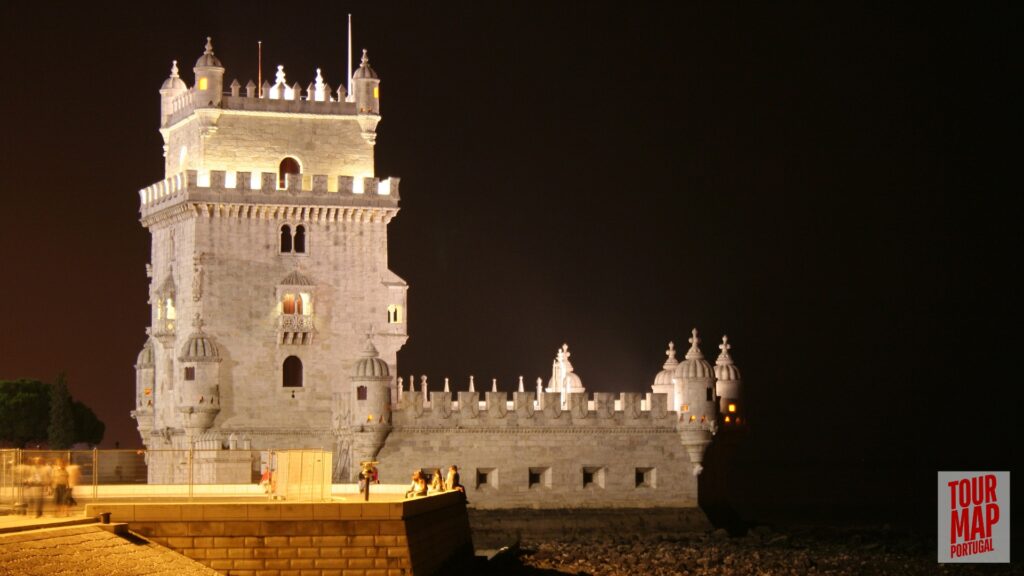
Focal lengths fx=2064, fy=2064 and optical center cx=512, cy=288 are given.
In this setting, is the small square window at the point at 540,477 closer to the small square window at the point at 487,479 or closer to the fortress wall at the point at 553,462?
the fortress wall at the point at 553,462

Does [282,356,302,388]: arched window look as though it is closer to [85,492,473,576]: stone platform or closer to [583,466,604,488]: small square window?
[583,466,604,488]: small square window

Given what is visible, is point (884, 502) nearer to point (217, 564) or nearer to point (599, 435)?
point (599, 435)

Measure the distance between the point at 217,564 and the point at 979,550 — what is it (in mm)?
34957

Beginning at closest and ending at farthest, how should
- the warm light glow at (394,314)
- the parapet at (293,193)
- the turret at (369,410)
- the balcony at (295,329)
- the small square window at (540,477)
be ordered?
1. the turret at (369,410)
2. the small square window at (540,477)
3. the balcony at (295,329)
4. the parapet at (293,193)
5. the warm light glow at (394,314)

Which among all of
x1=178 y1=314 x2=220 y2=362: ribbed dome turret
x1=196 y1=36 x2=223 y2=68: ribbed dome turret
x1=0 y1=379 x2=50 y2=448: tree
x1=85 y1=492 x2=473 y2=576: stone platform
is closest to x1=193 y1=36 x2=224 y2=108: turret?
x1=196 y1=36 x2=223 y2=68: ribbed dome turret

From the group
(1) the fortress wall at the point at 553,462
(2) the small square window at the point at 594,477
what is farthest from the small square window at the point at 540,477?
(2) the small square window at the point at 594,477

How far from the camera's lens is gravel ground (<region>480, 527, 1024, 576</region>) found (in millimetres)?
60906

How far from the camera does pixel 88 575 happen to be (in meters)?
37.7

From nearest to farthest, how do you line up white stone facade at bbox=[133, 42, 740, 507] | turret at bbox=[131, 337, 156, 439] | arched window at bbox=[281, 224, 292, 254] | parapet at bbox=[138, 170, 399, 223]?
white stone facade at bbox=[133, 42, 740, 507], parapet at bbox=[138, 170, 399, 223], arched window at bbox=[281, 224, 292, 254], turret at bbox=[131, 337, 156, 439]

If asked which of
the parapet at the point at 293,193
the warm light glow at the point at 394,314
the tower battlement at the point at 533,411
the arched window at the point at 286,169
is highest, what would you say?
the arched window at the point at 286,169

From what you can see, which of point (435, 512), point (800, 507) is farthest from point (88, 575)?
point (800, 507)

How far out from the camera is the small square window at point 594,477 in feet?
231

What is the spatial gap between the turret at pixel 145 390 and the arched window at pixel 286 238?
22.9ft

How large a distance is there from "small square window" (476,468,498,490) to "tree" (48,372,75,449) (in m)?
34.8
